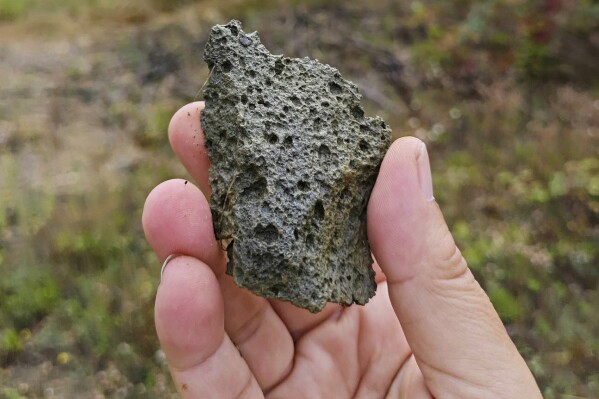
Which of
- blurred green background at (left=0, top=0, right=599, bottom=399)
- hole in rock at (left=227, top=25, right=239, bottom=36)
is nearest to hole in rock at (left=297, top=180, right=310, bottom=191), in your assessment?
hole in rock at (left=227, top=25, right=239, bottom=36)

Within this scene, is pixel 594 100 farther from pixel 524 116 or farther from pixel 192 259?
pixel 192 259

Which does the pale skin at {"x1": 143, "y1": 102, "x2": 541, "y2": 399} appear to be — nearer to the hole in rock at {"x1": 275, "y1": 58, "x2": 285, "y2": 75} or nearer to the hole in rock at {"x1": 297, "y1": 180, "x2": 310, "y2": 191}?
the hole in rock at {"x1": 297, "y1": 180, "x2": 310, "y2": 191}

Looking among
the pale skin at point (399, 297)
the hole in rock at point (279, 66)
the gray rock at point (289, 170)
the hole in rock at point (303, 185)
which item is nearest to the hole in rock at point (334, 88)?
the gray rock at point (289, 170)

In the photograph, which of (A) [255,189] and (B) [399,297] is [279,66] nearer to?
(A) [255,189]

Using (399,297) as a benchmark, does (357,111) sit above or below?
above

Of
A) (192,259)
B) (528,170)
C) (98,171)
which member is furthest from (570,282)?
(98,171)

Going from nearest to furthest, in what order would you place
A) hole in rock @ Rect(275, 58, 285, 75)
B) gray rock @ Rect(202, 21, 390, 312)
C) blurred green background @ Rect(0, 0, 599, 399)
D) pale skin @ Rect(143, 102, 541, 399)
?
gray rock @ Rect(202, 21, 390, 312), pale skin @ Rect(143, 102, 541, 399), hole in rock @ Rect(275, 58, 285, 75), blurred green background @ Rect(0, 0, 599, 399)

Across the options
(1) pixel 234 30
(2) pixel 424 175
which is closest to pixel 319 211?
(2) pixel 424 175
